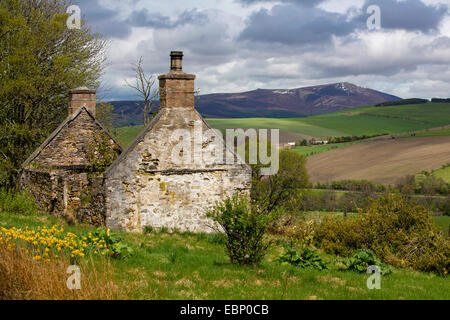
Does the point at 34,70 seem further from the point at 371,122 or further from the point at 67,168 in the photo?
the point at 371,122

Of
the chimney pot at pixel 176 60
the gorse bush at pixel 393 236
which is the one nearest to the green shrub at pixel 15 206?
the chimney pot at pixel 176 60

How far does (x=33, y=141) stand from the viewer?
28.1m

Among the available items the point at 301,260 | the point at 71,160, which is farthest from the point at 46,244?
the point at 71,160

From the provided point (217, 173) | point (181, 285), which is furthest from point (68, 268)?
point (217, 173)

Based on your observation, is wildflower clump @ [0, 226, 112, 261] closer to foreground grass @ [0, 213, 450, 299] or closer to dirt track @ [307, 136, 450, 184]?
foreground grass @ [0, 213, 450, 299]

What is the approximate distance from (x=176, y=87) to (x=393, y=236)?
973 cm

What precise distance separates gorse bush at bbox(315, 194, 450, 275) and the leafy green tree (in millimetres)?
17129

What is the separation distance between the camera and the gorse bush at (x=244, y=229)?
1057cm

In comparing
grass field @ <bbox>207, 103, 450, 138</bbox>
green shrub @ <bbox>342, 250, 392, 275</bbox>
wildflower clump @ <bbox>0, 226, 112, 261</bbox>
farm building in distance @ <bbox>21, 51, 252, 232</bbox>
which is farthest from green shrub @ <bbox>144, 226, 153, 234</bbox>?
grass field @ <bbox>207, 103, 450, 138</bbox>

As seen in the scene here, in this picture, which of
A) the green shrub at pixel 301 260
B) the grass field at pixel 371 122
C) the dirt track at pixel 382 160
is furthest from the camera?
the grass field at pixel 371 122

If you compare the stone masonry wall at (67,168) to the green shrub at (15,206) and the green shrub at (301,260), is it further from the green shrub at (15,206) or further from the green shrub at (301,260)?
the green shrub at (301,260)

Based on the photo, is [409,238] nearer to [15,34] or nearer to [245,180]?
[245,180]

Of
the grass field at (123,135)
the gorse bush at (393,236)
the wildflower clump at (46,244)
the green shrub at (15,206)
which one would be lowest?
the gorse bush at (393,236)

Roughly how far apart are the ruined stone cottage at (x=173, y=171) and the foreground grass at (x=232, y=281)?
5243mm
